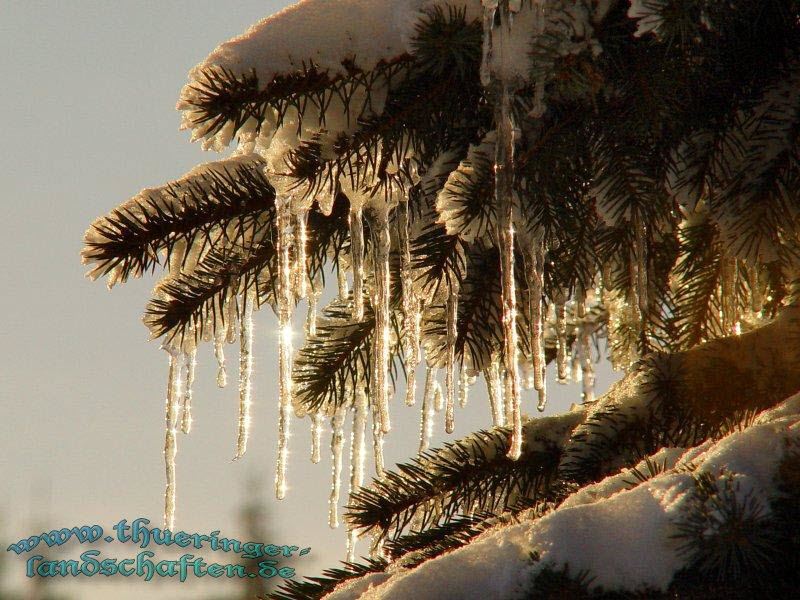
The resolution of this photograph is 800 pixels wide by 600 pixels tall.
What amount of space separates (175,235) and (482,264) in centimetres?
80

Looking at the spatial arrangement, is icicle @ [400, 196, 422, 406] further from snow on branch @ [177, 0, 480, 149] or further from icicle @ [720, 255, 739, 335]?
icicle @ [720, 255, 739, 335]

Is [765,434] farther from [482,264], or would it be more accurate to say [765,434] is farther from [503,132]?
[482,264]

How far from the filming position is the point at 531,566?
3.34ft

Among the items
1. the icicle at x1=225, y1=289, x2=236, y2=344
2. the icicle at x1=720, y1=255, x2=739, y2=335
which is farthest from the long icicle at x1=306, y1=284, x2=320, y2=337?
the icicle at x1=720, y1=255, x2=739, y2=335

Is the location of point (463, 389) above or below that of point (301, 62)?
below

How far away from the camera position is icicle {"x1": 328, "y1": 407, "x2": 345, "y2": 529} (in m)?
2.74

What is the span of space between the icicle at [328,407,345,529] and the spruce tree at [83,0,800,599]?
1.50 ft

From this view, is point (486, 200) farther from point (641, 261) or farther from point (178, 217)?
point (178, 217)

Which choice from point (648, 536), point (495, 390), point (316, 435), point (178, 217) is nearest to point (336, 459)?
Answer: point (316, 435)

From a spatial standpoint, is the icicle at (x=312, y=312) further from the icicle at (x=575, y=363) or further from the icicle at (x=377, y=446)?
the icicle at (x=575, y=363)

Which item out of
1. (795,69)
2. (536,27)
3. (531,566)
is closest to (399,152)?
(536,27)

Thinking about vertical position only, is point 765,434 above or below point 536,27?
below

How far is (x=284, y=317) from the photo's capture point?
1977 mm

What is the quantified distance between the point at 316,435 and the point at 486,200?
4.38 ft
